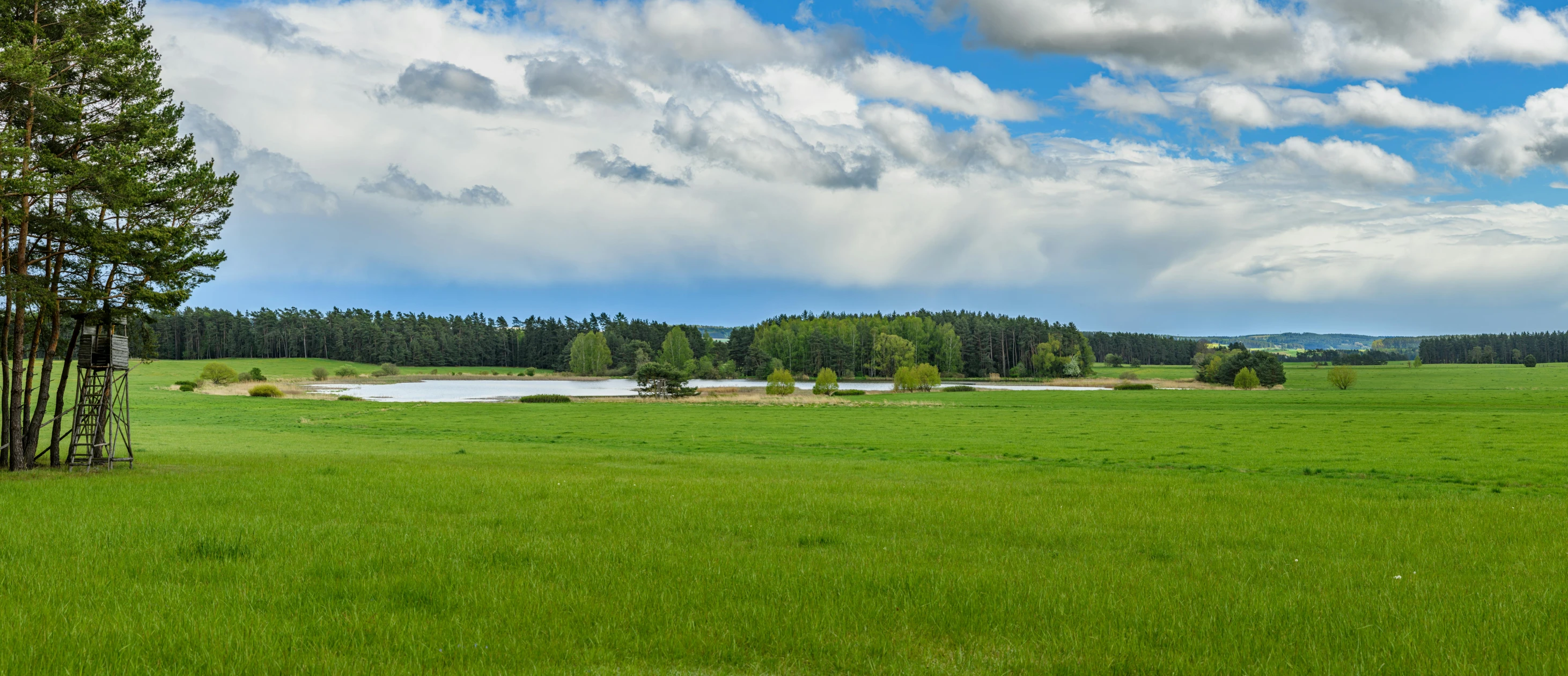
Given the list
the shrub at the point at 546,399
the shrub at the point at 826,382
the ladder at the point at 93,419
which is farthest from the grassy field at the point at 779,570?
the shrub at the point at 826,382

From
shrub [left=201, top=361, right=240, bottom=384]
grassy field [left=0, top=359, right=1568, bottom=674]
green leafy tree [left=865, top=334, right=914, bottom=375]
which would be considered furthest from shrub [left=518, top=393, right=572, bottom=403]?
green leafy tree [left=865, top=334, right=914, bottom=375]

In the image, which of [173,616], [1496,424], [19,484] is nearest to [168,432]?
[19,484]

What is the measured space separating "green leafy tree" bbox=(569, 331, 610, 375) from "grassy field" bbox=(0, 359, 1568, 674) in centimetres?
16294

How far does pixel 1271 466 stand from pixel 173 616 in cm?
2787

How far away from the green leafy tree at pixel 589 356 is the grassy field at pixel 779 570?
535ft

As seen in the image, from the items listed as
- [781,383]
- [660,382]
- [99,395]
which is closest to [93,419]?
[99,395]

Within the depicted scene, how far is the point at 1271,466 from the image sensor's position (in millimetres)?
25828

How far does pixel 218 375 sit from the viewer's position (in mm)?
109250

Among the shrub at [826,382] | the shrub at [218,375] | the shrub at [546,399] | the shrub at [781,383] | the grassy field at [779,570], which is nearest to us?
the grassy field at [779,570]

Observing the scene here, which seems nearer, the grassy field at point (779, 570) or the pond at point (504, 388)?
the grassy field at point (779, 570)

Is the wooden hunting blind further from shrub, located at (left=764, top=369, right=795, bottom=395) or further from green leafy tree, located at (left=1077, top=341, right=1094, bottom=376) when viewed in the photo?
green leafy tree, located at (left=1077, top=341, right=1094, bottom=376)

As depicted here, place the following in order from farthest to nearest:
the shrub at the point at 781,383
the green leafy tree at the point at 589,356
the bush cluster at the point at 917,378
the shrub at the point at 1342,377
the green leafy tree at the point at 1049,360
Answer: the green leafy tree at the point at 589,356
the green leafy tree at the point at 1049,360
the bush cluster at the point at 917,378
the shrub at the point at 1342,377
the shrub at the point at 781,383

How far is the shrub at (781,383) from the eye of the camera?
317ft

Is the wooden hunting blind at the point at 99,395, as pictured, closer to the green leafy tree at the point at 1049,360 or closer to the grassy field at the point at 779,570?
the grassy field at the point at 779,570
